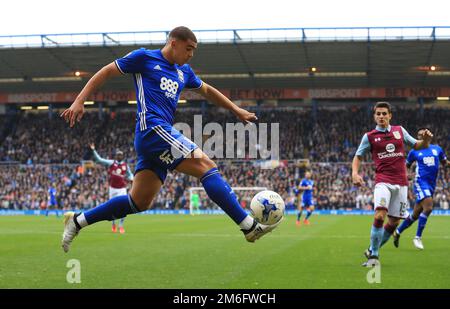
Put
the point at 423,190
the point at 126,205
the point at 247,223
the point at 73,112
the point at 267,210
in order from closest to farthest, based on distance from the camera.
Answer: the point at 73,112, the point at 247,223, the point at 267,210, the point at 126,205, the point at 423,190

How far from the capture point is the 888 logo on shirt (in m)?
6.65

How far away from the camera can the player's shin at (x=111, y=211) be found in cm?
701

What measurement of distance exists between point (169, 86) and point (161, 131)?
0.57 metres

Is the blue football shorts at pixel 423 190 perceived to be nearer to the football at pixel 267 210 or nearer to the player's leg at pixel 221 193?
the football at pixel 267 210

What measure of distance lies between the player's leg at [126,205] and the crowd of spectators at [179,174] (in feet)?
108

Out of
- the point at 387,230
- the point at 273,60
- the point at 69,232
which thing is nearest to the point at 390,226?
the point at 387,230

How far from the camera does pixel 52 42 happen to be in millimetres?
40406

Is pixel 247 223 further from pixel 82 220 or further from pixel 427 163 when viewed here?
pixel 427 163

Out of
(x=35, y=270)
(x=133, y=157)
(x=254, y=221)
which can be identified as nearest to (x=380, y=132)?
(x=254, y=221)

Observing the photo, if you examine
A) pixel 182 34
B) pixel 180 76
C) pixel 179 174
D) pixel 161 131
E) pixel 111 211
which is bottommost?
pixel 111 211

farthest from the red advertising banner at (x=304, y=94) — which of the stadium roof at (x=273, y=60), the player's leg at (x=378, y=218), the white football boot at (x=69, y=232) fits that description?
the white football boot at (x=69, y=232)

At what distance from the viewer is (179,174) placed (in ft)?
148
